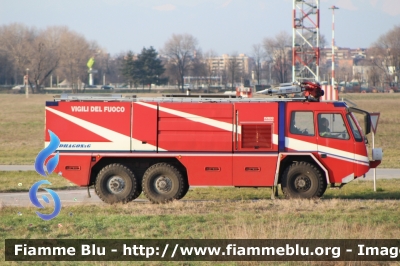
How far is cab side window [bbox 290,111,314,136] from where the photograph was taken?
51.4 ft

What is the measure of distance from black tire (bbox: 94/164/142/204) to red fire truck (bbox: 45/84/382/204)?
0.08ft

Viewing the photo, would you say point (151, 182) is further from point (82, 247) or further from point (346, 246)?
point (346, 246)

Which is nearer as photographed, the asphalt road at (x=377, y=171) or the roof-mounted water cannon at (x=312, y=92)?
the roof-mounted water cannon at (x=312, y=92)

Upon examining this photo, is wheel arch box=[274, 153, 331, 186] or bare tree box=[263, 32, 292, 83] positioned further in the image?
bare tree box=[263, 32, 292, 83]

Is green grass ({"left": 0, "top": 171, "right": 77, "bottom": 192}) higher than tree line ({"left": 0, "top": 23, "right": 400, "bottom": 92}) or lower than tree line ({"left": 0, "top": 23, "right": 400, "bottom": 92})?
lower

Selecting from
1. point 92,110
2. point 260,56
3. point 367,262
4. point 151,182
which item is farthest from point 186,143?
point 260,56

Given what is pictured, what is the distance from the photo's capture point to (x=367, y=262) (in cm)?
965

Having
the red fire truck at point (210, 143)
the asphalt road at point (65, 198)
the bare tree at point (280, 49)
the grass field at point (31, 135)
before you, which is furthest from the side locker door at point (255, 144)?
the bare tree at point (280, 49)

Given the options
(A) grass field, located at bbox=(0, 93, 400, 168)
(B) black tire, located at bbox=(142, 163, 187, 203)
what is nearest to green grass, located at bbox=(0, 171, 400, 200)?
(B) black tire, located at bbox=(142, 163, 187, 203)

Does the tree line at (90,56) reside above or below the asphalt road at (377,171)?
above

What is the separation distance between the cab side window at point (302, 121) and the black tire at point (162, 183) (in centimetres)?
286

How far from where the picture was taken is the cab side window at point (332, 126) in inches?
617

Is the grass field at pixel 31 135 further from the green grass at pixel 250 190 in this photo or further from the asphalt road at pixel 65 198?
the asphalt road at pixel 65 198

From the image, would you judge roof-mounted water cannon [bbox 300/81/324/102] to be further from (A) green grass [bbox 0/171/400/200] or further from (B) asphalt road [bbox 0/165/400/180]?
(B) asphalt road [bbox 0/165/400/180]
